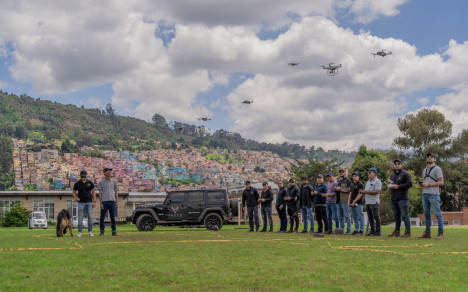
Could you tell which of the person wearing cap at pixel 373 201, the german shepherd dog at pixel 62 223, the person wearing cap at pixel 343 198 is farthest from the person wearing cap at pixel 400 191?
the german shepherd dog at pixel 62 223

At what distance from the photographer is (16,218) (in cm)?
4441

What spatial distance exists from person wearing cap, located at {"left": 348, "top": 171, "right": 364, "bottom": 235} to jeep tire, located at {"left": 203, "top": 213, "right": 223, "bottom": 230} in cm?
735

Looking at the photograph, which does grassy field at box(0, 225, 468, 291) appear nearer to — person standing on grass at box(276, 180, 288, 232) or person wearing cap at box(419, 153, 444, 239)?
person wearing cap at box(419, 153, 444, 239)

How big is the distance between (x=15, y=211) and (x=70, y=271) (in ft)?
140

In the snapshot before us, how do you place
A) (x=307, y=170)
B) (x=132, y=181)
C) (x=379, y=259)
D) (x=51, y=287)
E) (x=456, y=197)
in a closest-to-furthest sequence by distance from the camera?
(x=51, y=287), (x=379, y=259), (x=307, y=170), (x=456, y=197), (x=132, y=181)

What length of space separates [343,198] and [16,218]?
123 ft

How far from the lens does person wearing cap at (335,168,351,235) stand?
48.2 feet

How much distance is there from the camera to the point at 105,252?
336 inches

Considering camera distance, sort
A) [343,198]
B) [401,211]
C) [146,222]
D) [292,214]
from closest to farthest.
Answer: [401,211] < [343,198] < [292,214] < [146,222]

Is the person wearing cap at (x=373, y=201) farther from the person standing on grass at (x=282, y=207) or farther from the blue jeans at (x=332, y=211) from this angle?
the person standing on grass at (x=282, y=207)

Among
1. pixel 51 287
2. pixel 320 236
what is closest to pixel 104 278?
pixel 51 287

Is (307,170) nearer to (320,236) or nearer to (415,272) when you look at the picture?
(320,236)

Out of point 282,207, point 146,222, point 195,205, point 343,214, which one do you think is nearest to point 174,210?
point 195,205

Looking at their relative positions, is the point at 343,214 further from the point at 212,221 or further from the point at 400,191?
the point at 212,221
